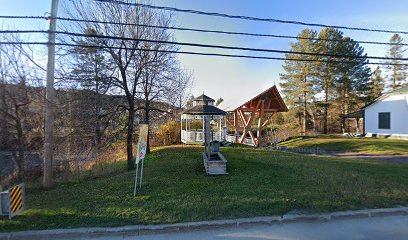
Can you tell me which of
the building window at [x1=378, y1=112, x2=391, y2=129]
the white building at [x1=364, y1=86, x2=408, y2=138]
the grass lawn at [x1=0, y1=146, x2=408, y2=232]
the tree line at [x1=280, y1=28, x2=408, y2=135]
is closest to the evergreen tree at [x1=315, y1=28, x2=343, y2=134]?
the tree line at [x1=280, y1=28, x2=408, y2=135]

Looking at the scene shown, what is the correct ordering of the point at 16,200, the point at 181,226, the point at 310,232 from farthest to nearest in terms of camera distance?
the point at 16,200
the point at 181,226
the point at 310,232

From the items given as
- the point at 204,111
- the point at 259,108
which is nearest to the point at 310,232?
the point at 204,111

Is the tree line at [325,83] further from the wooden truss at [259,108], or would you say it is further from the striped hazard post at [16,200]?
the striped hazard post at [16,200]

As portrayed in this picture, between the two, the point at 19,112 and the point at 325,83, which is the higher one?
the point at 325,83

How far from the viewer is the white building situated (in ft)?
66.0

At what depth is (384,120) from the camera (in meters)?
21.9

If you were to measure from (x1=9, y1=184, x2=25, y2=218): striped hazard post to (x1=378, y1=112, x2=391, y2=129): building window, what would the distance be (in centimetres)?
2774

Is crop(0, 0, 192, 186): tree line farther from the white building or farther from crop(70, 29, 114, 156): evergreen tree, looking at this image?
the white building

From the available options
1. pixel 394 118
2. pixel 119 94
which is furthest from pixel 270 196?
pixel 394 118

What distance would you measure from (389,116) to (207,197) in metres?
24.3

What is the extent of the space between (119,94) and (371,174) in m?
10.4

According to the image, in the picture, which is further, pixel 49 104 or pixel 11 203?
pixel 49 104

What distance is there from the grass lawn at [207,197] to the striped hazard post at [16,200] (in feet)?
0.62

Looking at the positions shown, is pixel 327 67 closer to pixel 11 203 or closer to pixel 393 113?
pixel 393 113
